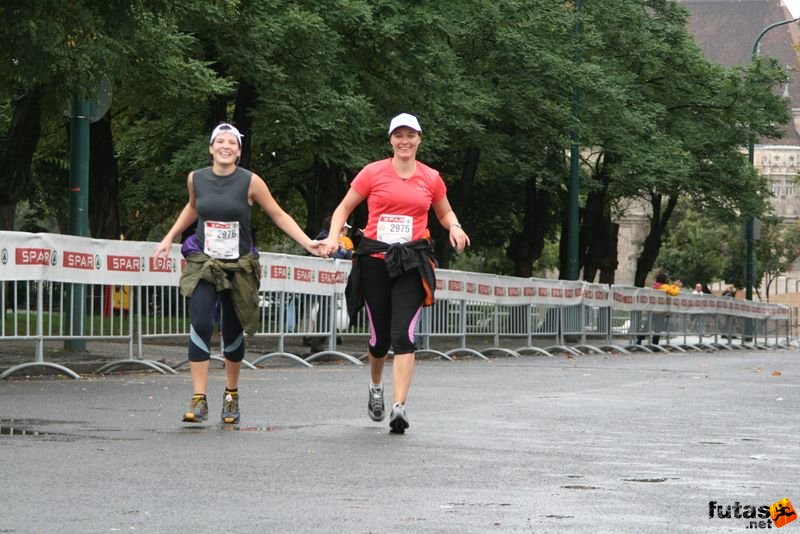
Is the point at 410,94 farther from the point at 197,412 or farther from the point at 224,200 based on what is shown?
the point at 197,412

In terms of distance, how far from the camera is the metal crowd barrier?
16.0 metres

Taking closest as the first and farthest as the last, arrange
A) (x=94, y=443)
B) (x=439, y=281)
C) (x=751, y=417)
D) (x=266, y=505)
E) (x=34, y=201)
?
(x=266, y=505) < (x=94, y=443) < (x=751, y=417) < (x=439, y=281) < (x=34, y=201)

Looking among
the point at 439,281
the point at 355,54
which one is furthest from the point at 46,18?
the point at 355,54

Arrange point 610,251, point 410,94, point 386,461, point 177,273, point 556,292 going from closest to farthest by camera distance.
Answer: point 386,461, point 177,273, point 410,94, point 556,292, point 610,251

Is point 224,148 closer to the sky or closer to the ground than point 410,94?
closer to the ground

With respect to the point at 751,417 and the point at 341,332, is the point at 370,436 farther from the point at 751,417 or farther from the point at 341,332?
the point at 341,332

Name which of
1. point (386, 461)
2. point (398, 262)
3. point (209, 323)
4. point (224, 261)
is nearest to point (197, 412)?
point (209, 323)

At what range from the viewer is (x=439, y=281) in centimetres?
2480

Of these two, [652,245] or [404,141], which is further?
[652,245]

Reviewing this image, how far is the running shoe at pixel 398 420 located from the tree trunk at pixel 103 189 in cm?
2058

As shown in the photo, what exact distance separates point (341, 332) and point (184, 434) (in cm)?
1268

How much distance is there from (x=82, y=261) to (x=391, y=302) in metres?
6.67

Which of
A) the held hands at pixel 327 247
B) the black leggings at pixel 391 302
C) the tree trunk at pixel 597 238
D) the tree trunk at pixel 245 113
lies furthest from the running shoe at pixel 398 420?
the tree trunk at pixel 597 238

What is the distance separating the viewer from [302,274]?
21.0 meters
